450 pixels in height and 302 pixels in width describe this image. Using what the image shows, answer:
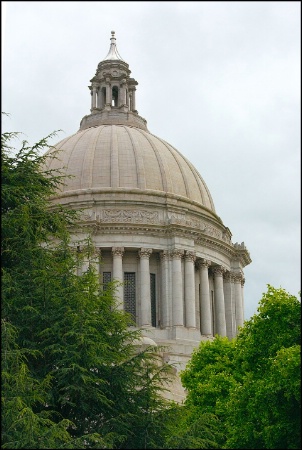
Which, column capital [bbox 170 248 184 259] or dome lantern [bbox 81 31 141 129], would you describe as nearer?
column capital [bbox 170 248 184 259]

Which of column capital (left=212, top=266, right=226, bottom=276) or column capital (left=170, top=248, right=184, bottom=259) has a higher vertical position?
column capital (left=170, top=248, right=184, bottom=259)

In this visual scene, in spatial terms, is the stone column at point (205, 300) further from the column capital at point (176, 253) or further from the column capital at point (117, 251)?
the column capital at point (117, 251)

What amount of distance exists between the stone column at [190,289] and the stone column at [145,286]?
262 cm

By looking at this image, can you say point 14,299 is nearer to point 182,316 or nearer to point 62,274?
point 62,274

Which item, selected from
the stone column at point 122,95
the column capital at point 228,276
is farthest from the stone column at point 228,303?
the stone column at point 122,95

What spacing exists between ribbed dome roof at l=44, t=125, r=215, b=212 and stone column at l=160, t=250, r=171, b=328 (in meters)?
5.53

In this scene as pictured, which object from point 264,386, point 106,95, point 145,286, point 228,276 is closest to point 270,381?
point 264,386

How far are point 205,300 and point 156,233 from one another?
5.92 meters

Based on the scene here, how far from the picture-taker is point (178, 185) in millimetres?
58969

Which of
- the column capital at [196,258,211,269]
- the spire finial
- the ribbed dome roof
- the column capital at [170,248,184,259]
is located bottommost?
the column capital at [196,258,211,269]

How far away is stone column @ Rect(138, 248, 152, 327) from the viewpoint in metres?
52.2

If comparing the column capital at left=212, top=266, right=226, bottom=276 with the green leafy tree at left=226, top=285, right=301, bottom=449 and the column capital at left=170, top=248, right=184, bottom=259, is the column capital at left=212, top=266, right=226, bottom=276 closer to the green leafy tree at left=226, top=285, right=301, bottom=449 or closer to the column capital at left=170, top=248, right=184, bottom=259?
the column capital at left=170, top=248, right=184, bottom=259

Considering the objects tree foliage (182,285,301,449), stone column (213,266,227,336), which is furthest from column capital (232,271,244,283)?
tree foliage (182,285,301,449)

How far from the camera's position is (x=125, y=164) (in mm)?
58250
